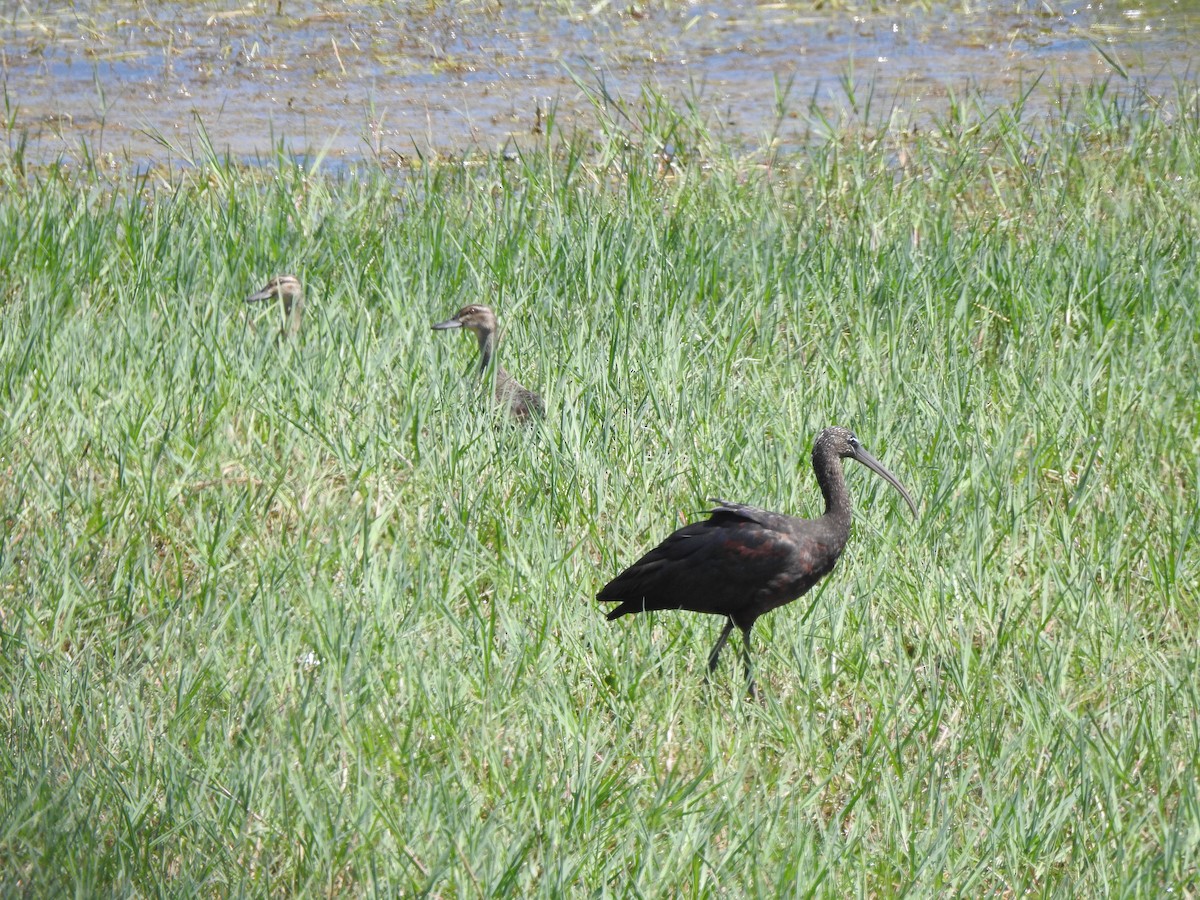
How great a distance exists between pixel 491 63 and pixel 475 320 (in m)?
5.36

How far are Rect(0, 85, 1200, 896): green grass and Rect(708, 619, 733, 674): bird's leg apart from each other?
6 cm

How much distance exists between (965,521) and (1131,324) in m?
1.59

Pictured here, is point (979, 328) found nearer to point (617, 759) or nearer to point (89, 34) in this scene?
point (617, 759)

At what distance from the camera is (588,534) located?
14.1 feet

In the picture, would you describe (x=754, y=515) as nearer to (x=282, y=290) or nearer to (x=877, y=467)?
(x=877, y=467)

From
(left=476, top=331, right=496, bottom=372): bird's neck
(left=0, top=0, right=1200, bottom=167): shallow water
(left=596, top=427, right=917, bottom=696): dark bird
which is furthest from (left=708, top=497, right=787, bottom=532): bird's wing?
(left=0, top=0, right=1200, bottom=167): shallow water

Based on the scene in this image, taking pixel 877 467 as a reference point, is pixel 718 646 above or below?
below

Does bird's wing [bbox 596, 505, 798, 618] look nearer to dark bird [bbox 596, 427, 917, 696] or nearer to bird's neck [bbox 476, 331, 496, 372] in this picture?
dark bird [bbox 596, 427, 917, 696]

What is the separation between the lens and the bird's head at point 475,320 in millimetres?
5449

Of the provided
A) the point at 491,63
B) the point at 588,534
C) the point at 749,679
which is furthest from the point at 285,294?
the point at 491,63

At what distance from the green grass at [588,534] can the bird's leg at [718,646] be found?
0.20 feet

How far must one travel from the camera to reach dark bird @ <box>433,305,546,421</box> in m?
5.12

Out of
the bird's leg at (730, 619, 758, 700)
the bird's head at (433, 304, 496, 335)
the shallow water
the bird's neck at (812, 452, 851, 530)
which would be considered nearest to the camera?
the bird's leg at (730, 619, 758, 700)

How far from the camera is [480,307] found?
546 cm
